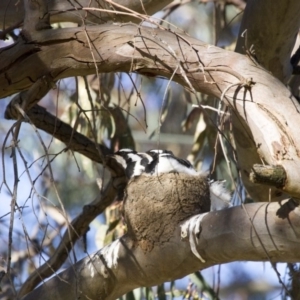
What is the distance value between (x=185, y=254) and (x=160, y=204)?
1.52 feet

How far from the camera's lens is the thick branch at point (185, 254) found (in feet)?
6.40

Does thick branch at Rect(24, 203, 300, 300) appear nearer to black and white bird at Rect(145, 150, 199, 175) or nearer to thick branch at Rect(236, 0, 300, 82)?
black and white bird at Rect(145, 150, 199, 175)

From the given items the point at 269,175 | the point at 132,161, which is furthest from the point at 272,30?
the point at 269,175

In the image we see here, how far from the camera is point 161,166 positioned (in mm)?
3117

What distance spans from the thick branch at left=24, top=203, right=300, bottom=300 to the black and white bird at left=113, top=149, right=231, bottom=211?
0.62m

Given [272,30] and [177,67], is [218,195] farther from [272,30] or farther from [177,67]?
[177,67]

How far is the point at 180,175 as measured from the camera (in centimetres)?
295

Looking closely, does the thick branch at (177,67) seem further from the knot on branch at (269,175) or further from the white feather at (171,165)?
the white feather at (171,165)

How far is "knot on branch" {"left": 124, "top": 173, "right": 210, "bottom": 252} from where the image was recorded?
7.91 feet

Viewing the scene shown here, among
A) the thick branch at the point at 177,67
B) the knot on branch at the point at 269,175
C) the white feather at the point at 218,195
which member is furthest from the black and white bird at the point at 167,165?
the knot on branch at the point at 269,175

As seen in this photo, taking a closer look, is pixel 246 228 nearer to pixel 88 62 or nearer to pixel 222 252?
pixel 222 252

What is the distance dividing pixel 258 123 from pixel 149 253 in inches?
27.8

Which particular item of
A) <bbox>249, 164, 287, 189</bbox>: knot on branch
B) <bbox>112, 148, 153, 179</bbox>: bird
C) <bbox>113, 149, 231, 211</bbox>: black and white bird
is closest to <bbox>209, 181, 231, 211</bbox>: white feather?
<bbox>113, 149, 231, 211</bbox>: black and white bird

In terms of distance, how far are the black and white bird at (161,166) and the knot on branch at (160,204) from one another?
Result: 105 mm
